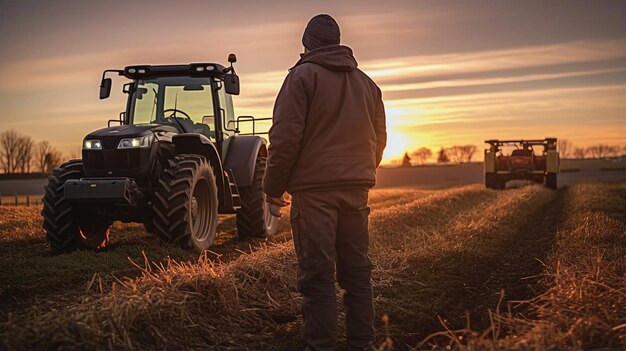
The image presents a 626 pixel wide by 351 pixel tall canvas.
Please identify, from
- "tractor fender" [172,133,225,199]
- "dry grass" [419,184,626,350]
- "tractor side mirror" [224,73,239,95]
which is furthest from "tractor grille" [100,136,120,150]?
"dry grass" [419,184,626,350]

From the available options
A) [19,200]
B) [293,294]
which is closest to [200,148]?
[293,294]

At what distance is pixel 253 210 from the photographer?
36.3 ft

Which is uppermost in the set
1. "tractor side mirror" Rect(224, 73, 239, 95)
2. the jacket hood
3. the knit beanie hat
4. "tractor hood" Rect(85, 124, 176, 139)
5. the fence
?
"tractor side mirror" Rect(224, 73, 239, 95)

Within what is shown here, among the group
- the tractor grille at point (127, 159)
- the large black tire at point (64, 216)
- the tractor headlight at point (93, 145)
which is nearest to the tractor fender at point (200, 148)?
the tractor grille at point (127, 159)

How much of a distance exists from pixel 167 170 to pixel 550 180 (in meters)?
23.0

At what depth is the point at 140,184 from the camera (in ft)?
29.6

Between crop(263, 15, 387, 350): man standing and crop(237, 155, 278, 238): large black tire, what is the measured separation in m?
6.42

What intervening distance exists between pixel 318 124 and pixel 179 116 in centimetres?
621

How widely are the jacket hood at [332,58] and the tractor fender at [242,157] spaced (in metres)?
6.17

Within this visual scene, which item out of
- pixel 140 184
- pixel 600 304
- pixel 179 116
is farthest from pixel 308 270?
pixel 179 116

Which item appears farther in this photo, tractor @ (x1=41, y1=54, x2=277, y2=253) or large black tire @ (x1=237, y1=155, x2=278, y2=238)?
large black tire @ (x1=237, y1=155, x2=278, y2=238)

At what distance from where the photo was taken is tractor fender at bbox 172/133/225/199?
9539mm

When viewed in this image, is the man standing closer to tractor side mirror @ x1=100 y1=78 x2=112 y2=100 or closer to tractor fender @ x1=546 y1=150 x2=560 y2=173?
tractor side mirror @ x1=100 y1=78 x2=112 y2=100

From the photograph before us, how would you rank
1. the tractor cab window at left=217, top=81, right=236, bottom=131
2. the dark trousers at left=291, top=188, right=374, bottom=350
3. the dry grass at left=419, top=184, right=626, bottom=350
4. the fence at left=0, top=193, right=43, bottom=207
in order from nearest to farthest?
the dry grass at left=419, top=184, right=626, bottom=350 < the dark trousers at left=291, top=188, right=374, bottom=350 < the tractor cab window at left=217, top=81, right=236, bottom=131 < the fence at left=0, top=193, right=43, bottom=207
